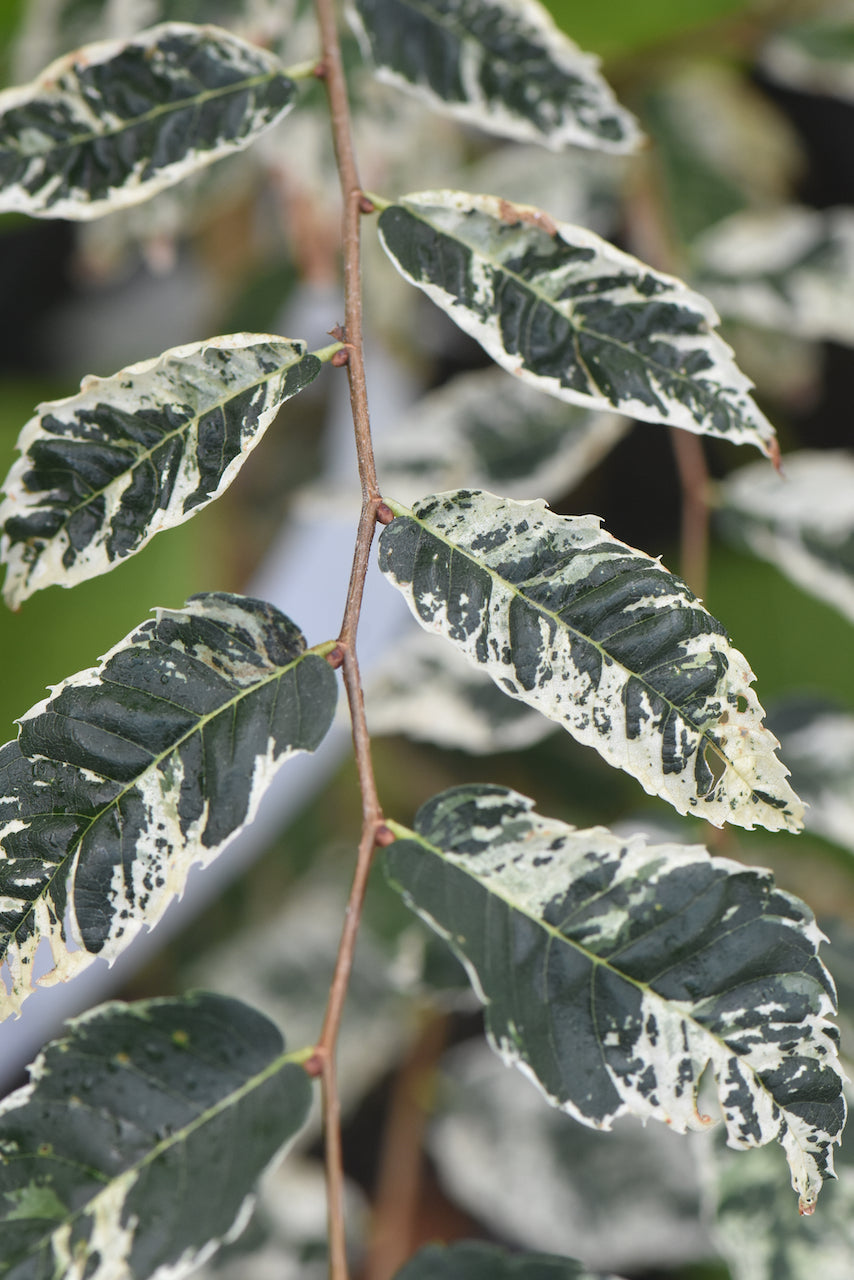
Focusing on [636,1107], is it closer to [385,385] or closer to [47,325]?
[385,385]

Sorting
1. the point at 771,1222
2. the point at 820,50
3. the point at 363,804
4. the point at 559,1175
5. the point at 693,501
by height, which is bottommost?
the point at 559,1175

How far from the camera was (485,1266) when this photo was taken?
1.32 feet

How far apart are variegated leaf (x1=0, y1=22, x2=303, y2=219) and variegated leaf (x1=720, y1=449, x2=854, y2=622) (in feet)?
1.21

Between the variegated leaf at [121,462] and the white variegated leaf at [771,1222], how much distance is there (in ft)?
1.22

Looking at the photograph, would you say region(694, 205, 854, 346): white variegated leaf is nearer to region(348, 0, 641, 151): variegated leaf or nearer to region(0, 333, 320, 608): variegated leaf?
region(348, 0, 641, 151): variegated leaf

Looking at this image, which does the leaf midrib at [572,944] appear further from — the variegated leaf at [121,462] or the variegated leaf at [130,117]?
the variegated leaf at [130,117]

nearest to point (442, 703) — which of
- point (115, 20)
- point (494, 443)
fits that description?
point (494, 443)

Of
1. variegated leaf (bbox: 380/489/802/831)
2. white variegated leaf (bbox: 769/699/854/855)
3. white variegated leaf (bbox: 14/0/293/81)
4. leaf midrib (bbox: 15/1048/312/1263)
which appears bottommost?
white variegated leaf (bbox: 769/699/854/855)

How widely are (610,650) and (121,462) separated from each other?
175mm

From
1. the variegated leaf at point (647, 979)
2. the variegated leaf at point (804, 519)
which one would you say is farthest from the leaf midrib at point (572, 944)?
the variegated leaf at point (804, 519)

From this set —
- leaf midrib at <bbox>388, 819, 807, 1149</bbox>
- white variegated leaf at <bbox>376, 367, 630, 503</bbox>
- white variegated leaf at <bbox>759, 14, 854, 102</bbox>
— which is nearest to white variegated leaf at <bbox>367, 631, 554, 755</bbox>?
white variegated leaf at <bbox>376, 367, 630, 503</bbox>

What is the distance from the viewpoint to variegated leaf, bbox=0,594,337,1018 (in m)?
0.33

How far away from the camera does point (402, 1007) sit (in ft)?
2.63

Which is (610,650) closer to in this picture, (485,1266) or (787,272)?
(485,1266)
